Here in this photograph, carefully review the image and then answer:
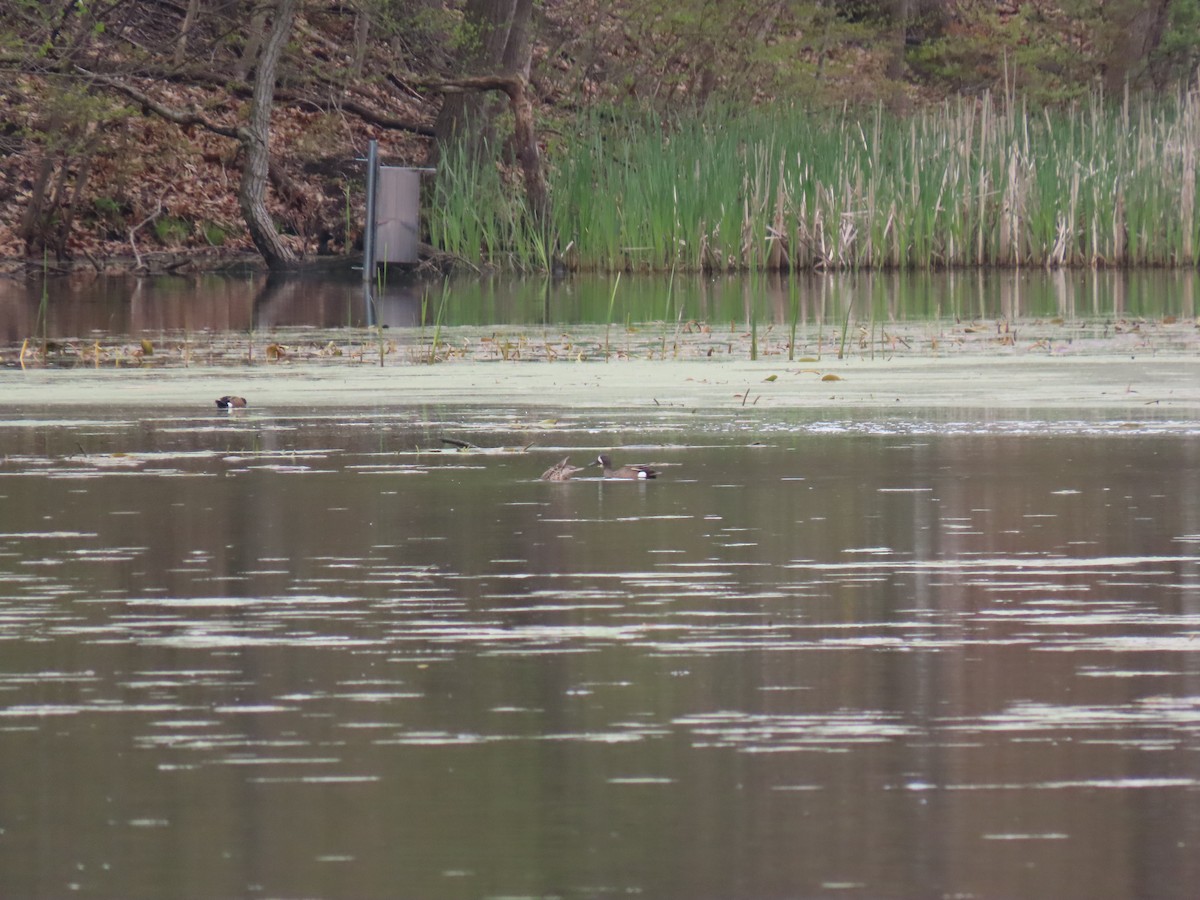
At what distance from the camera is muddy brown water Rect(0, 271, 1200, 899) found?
7.97 ft

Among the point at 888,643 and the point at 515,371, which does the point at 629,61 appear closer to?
the point at 515,371

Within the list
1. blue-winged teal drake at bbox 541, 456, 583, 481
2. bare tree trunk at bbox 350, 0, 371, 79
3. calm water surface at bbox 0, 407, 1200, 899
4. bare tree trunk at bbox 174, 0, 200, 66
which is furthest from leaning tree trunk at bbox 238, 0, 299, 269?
blue-winged teal drake at bbox 541, 456, 583, 481

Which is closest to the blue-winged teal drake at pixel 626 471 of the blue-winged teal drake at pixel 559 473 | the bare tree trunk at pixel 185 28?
the blue-winged teal drake at pixel 559 473

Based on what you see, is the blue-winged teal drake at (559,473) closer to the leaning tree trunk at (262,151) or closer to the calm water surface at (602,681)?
the calm water surface at (602,681)

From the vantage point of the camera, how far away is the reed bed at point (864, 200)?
18.7 meters

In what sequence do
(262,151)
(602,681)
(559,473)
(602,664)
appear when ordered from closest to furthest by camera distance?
1. (602,681)
2. (602,664)
3. (559,473)
4. (262,151)

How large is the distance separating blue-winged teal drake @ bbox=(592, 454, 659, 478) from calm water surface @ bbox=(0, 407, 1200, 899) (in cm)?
14

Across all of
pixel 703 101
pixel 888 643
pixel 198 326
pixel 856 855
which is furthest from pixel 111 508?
pixel 703 101

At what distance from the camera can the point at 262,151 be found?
20.0m

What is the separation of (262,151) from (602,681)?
1721 cm

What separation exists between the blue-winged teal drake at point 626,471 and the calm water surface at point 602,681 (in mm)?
138

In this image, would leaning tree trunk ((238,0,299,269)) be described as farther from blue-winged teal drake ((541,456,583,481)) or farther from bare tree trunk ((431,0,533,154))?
blue-winged teal drake ((541,456,583,481))

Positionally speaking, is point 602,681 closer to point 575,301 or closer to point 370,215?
point 575,301

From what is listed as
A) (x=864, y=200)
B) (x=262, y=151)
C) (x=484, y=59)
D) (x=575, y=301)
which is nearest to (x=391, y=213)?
(x=262, y=151)
